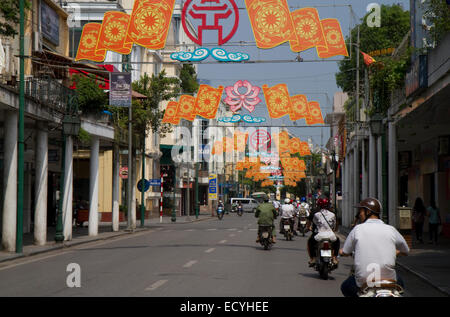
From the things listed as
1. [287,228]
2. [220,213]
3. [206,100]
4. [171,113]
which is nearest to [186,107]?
[171,113]

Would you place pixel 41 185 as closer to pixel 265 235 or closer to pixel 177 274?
pixel 265 235

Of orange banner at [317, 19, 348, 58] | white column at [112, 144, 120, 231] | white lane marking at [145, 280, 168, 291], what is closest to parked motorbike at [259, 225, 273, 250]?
orange banner at [317, 19, 348, 58]

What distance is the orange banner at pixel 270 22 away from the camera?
72.8ft

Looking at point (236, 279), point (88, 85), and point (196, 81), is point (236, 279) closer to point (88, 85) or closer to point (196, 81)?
point (88, 85)

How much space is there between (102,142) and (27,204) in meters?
5.27

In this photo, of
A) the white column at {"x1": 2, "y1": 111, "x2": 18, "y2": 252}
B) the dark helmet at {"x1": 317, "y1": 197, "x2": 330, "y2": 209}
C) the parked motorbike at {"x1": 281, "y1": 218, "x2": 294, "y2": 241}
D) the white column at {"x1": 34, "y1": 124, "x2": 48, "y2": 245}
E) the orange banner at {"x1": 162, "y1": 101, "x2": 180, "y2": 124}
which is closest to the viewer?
the dark helmet at {"x1": 317, "y1": 197, "x2": 330, "y2": 209}

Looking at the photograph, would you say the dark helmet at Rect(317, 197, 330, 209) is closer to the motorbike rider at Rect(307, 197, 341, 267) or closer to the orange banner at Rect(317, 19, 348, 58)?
the motorbike rider at Rect(307, 197, 341, 267)

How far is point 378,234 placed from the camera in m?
7.57

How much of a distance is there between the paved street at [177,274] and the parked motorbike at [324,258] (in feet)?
0.61

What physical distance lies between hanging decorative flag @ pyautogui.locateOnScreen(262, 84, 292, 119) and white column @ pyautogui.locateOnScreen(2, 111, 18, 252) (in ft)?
40.1

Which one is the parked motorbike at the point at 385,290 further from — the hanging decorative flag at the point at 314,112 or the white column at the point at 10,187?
the hanging decorative flag at the point at 314,112

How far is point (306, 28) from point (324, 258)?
31.9 feet

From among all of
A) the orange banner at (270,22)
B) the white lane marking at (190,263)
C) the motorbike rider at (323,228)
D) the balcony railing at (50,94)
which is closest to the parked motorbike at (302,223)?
the balcony railing at (50,94)

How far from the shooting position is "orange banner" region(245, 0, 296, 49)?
72.8 ft
